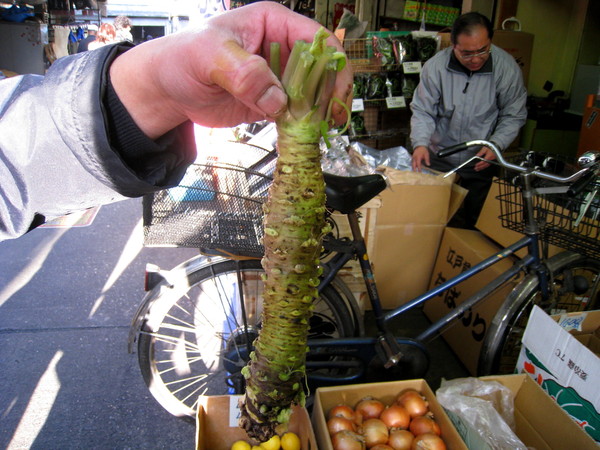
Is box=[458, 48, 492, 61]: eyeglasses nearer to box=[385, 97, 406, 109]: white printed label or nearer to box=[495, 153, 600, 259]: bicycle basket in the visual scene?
box=[385, 97, 406, 109]: white printed label

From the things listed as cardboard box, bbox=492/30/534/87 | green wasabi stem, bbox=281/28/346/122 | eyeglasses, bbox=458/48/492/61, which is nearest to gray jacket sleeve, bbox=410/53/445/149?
eyeglasses, bbox=458/48/492/61

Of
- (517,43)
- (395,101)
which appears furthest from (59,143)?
(517,43)

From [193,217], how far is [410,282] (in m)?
2.09

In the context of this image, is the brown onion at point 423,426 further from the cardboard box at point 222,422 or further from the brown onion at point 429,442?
the cardboard box at point 222,422

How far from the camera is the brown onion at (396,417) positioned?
191 centimetres

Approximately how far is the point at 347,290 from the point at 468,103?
200 centimetres

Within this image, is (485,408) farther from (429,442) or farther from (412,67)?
(412,67)

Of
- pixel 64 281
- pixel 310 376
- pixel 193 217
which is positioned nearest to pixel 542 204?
pixel 310 376

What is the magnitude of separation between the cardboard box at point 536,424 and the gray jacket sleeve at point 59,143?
1.64 meters

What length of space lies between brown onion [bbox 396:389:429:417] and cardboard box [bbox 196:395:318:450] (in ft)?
1.49

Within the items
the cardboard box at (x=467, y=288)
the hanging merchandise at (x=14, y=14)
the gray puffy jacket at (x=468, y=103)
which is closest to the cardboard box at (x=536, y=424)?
the cardboard box at (x=467, y=288)

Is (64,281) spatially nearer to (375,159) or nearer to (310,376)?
(310,376)

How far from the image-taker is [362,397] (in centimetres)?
204

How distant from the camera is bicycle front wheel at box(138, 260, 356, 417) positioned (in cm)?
244
